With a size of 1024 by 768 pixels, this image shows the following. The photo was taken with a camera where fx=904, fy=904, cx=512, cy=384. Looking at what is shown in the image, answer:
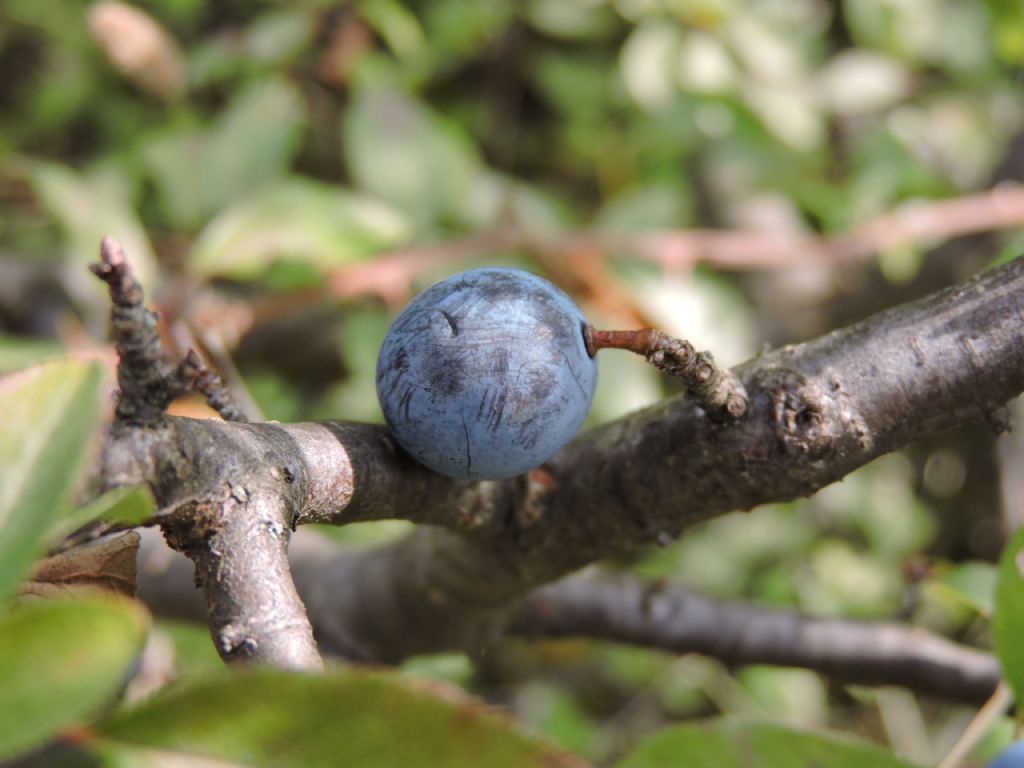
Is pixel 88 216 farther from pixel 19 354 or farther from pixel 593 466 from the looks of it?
pixel 593 466

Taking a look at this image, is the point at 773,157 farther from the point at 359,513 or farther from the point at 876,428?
the point at 359,513

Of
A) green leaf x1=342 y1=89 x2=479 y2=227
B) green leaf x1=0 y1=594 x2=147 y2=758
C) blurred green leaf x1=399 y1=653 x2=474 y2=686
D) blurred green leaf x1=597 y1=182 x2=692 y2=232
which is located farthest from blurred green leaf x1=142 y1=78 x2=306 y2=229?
green leaf x1=0 y1=594 x2=147 y2=758

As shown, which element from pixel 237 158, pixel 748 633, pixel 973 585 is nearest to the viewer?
pixel 973 585

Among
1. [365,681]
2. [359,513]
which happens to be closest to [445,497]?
[359,513]

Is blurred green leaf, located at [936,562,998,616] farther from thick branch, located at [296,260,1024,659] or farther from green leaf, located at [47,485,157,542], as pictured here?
green leaf, located at [47,485,157,542]

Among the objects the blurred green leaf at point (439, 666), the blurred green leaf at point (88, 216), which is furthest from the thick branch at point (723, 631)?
the blurred green leaf at point (88, 216)

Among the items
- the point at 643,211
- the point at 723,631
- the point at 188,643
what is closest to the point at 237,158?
the point at 643,211
